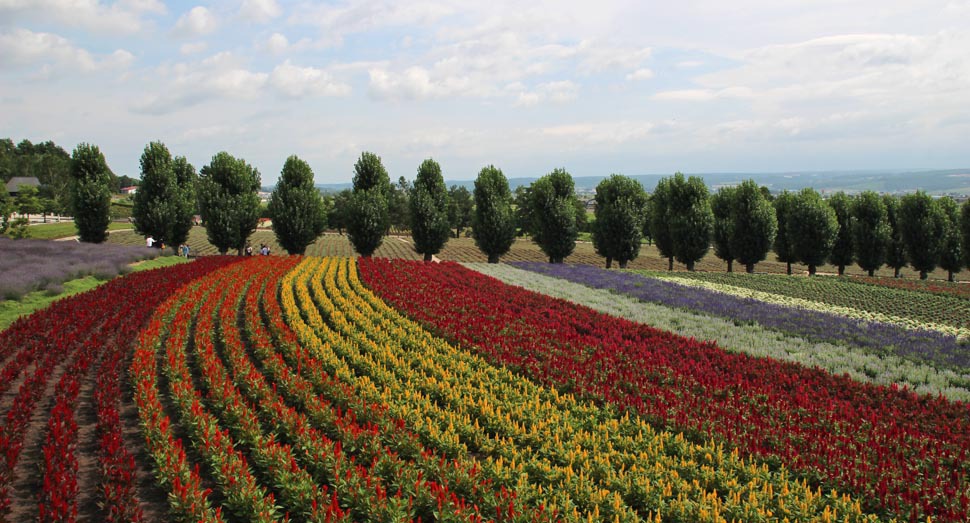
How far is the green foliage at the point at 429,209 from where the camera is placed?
49.7m

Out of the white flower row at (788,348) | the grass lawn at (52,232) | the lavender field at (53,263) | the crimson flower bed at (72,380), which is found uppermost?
the grass lawn at (52,232)

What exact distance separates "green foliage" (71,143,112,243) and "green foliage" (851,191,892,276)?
65.4 meters

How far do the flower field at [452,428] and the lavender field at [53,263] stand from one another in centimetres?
643

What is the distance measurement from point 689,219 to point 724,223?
4.67 metres

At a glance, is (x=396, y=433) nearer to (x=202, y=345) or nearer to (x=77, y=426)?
(x=77, y=426)

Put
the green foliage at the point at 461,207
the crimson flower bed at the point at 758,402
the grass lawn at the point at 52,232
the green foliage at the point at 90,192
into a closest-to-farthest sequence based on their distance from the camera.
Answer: the crimson flower bed at the point at 758,402 < the green foliage at the point at 90,192 < the grass lawn at the point at 52,232 < the green foliage at the point at 461,207

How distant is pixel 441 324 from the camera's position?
1698 cm

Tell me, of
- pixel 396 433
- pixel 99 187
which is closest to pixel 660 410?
pixel 396 433

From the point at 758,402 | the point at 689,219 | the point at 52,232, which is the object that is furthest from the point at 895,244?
the point at 52,232

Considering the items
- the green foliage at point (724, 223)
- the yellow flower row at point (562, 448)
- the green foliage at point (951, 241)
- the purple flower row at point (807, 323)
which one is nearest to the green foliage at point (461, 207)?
the green foliage at point (724, 223)

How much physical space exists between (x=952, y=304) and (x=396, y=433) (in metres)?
27.9

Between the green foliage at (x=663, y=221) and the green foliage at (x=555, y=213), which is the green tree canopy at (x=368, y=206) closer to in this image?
the green foliage at (x=555, y=213)

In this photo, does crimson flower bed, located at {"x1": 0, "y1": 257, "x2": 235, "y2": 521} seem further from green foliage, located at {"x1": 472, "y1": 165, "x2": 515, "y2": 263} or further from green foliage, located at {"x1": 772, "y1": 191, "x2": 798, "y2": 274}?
green foliage, located at {"x1": 772, "y1": 191, "x2": 798, "y2": 274}

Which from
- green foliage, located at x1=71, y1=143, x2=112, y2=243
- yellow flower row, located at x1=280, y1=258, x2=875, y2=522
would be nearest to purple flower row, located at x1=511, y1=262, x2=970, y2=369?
yellow flower row, located at x1=280, y1=258, x2=875, y2=522
